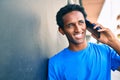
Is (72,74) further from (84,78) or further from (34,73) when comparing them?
(34,73)

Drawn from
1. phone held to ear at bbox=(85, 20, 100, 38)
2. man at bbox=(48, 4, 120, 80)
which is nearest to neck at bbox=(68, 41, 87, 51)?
man at bbox=(48, 4, 120, 80)

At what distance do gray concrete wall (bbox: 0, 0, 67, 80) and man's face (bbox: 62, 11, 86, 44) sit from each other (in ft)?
0.44

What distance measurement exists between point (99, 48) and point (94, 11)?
3384mm

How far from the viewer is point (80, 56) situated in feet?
5.49

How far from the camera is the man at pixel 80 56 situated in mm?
1623

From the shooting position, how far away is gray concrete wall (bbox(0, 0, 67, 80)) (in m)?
0.96

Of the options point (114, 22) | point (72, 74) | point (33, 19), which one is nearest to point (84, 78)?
point (72, 74)

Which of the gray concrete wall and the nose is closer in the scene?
the gray concrete wall

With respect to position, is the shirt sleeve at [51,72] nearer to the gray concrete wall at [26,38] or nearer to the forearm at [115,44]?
the gray concrete wall at [26,38]

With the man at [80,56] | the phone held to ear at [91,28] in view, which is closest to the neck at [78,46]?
the man at [80,56]

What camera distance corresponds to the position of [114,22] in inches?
256

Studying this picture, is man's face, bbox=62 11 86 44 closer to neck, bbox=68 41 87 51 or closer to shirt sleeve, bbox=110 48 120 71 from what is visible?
neck, bbox=68 41 87 51

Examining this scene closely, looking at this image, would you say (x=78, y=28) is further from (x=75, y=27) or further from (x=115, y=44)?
(x=115, y=44)

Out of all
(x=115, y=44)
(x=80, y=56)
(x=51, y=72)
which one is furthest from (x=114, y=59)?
(x=51, y=72)
